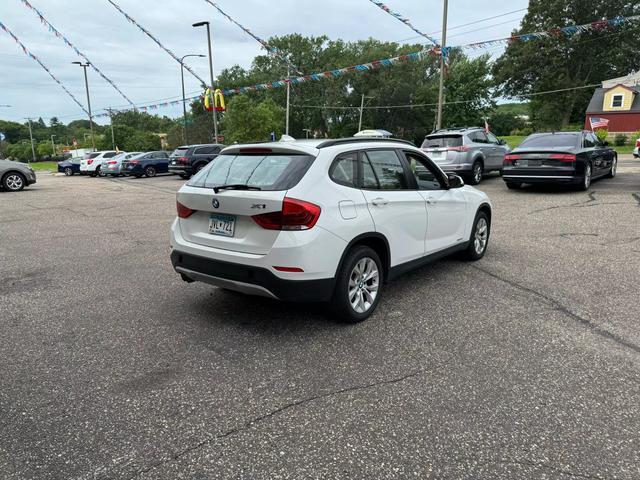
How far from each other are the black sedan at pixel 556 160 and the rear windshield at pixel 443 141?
1.80m

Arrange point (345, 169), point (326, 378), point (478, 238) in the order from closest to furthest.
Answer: point (326, 378) < point (345, 169) < point (478, 238)

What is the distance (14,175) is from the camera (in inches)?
715

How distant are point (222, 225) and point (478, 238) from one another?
12.2 feet

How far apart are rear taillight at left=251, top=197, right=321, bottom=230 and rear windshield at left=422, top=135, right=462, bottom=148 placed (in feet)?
37.1

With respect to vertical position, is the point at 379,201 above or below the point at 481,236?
above

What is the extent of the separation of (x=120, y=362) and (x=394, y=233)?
8.54 ft

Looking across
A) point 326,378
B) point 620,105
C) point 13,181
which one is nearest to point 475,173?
point 326,378

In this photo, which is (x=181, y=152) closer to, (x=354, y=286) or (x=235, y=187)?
(x=235, y=187)

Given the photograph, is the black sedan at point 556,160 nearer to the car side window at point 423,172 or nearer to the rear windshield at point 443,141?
the rear windshield at point 443,141

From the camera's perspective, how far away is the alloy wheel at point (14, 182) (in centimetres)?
1809

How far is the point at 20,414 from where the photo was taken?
289 centimetres

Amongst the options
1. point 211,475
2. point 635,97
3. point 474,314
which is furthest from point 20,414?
point 635,97

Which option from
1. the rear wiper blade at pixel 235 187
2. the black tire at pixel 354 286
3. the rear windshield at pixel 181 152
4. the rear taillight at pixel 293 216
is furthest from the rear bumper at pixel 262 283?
the rear windshield at pixel 181 152

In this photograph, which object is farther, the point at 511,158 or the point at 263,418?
the point at 511,158
